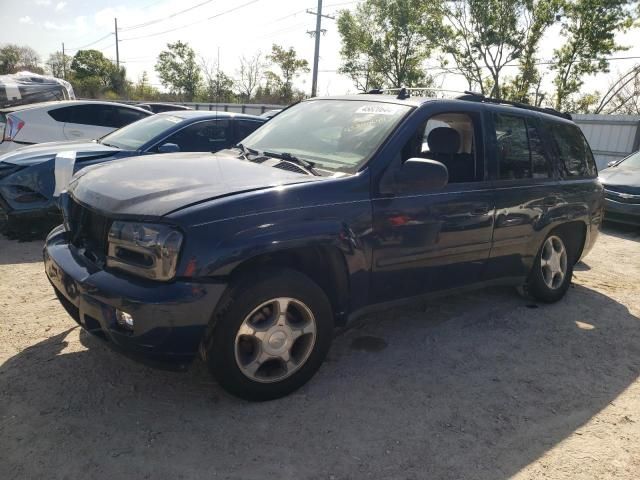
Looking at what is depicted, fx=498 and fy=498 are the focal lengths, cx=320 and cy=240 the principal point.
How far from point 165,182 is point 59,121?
687 cm

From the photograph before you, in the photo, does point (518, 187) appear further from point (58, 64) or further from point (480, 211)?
point (58, 64)

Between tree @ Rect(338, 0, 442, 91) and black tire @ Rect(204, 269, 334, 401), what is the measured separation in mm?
26390

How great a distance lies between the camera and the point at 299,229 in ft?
8.79

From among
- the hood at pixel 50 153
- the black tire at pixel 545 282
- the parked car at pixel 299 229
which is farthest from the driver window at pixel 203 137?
the black tire at pixel 545 282

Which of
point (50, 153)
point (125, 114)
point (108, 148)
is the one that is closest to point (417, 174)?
point (108, 148)

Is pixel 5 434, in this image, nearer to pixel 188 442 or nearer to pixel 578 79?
pixel 188 442

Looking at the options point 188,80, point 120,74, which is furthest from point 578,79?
point 120,74

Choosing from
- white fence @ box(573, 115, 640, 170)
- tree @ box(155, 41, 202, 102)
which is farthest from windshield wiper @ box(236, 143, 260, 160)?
tree @ box(155, 41, 202, 102)

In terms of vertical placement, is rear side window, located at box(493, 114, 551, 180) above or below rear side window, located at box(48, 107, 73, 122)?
above

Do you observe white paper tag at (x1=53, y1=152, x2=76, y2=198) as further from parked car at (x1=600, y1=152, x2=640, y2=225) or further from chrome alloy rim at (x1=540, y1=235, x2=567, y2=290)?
parked car at (x1=600, y1=152, x2=640, y2=225)

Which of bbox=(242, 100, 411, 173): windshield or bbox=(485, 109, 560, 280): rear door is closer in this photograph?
bbox=(242, 100, 411, 173): windshield

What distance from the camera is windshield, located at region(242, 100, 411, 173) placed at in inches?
128

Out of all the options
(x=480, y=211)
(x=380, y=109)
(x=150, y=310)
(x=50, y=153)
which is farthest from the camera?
(x=50, y=153)

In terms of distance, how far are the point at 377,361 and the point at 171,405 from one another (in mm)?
1396
